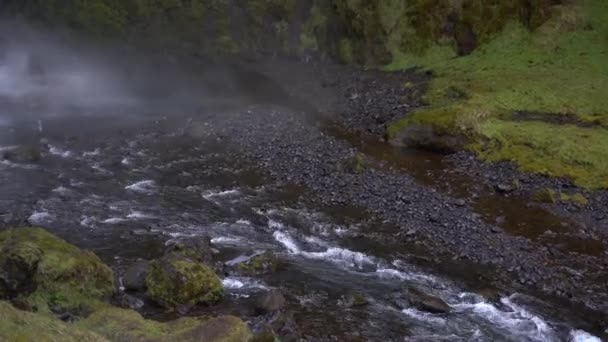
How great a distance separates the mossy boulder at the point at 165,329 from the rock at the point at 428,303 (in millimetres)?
7301

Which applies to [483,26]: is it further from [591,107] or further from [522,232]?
[522,232]

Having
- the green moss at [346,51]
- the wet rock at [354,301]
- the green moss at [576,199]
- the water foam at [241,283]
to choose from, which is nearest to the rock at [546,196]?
the green moss at [576,199]

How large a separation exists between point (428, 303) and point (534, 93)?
26.9m

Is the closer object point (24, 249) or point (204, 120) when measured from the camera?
point (24, 249)

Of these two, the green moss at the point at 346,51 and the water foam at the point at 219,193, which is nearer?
the water foam at the point at 219,193

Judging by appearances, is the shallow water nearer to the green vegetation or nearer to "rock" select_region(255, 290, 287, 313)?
"rock" select_region(255, 290, 287, 313)

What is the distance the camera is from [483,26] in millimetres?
56531

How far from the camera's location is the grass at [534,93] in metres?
36.3

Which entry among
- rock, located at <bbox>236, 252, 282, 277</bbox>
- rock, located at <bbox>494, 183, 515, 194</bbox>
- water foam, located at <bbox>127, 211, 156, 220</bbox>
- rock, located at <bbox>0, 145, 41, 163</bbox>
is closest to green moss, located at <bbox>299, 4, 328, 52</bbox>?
rock, located at <bbox>0, 145, 41, 163</bbox>

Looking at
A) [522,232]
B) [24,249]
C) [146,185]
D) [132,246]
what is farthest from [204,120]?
[24,249]

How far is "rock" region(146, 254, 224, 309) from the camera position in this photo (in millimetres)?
20406

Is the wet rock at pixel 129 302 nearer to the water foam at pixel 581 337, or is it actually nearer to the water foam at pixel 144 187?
the water foam at pixel 144 187

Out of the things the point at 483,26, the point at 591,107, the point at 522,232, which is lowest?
the point at 522,232

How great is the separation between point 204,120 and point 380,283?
24.4m
